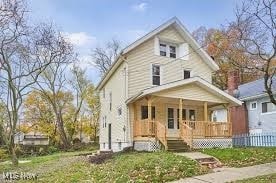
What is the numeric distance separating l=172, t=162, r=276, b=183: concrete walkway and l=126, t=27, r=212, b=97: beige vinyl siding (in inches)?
386

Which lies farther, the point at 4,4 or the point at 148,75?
the point at 148,75

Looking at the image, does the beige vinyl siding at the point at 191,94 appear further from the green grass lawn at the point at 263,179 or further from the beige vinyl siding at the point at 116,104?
the green grass lawn at the point at 263,179

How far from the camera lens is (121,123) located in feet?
77.0

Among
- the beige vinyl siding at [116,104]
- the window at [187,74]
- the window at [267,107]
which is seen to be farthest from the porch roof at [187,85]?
the window at [267,107]

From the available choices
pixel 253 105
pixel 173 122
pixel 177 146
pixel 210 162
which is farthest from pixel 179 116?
pixel 253 105

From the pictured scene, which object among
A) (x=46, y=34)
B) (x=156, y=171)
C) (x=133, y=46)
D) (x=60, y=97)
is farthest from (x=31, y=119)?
(x=156, y=171)

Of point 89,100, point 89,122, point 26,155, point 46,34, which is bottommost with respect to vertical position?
point 26,155

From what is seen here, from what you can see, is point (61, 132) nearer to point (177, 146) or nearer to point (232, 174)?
point (177, 146)

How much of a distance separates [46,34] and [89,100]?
24672mm

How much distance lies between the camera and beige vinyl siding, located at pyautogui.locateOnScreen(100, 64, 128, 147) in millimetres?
23266

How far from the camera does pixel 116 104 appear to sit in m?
24.9

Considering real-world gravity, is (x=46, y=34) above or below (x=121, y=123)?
above

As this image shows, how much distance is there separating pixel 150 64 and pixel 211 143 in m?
6.56

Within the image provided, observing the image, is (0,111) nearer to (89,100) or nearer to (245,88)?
(89,100)
